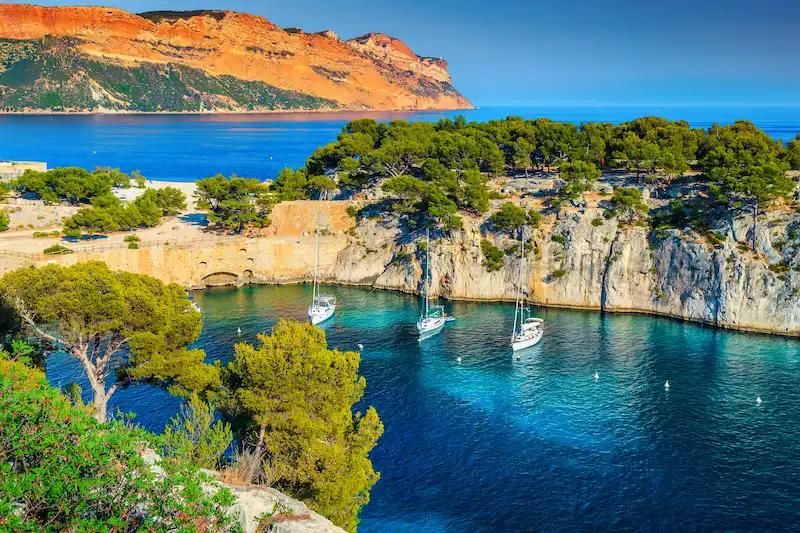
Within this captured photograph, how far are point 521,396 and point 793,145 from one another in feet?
180

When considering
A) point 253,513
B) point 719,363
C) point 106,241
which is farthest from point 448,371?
point 106,241

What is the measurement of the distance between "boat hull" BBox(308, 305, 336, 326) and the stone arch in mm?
18281

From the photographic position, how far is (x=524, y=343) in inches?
2457

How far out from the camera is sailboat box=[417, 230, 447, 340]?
66.3m

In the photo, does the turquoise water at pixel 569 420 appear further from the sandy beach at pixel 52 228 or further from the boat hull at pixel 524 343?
the sandy beach at pixel 52 228

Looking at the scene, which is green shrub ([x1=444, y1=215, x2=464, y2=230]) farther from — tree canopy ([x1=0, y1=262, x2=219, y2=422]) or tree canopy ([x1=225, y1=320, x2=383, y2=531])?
tree canopy ([x1=225, y1=320, x2=383, y2=531])

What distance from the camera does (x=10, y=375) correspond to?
86.1ft

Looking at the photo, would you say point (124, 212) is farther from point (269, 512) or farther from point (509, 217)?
point (269, 512)

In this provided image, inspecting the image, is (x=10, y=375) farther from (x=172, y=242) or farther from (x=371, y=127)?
(x=371, y=127)

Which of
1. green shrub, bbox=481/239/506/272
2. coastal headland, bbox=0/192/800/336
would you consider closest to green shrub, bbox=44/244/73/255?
coastal headland, bbox=0/192/800/336

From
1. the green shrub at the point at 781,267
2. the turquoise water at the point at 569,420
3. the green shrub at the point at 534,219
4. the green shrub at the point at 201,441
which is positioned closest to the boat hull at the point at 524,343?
the turquoise water at the point at 569,420

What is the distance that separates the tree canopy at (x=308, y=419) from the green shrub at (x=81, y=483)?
366 inches

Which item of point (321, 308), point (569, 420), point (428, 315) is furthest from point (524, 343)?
point (321, 308)

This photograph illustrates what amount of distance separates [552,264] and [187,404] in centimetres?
5228
